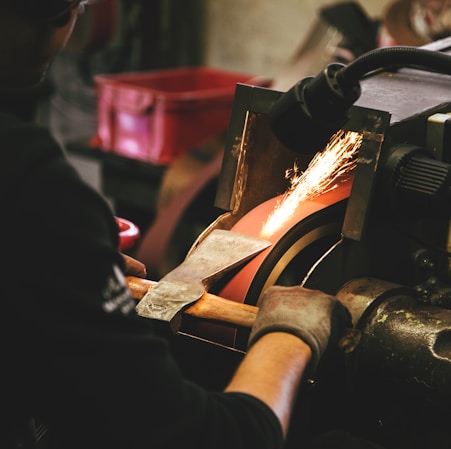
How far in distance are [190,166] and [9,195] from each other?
2.50m

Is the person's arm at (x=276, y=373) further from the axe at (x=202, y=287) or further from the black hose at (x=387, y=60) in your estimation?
the black hose at (x=387, y=60)

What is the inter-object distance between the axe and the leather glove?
0.19 ft

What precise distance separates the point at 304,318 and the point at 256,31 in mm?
3714

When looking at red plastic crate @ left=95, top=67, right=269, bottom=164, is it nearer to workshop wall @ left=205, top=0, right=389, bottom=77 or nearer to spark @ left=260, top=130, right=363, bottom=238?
workshop wall @ left=205, top=0, right=389, bottom=77

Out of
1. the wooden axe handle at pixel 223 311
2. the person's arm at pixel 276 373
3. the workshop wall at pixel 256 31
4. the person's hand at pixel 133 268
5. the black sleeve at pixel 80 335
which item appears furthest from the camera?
the workshop wall at pixel 256 31

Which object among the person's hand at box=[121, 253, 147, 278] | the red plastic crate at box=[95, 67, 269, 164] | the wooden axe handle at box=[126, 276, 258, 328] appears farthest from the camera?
the red plastic crate at box=[95, 67, 269, 164]

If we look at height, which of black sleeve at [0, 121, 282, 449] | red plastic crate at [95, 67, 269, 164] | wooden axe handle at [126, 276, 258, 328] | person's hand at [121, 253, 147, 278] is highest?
black sleeve at [0, 121, 282, 449]

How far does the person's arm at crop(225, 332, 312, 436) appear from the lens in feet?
3.00

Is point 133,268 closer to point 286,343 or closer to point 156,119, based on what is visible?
point 286,343

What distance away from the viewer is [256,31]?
14.8ft

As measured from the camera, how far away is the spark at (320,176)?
1.30 meters

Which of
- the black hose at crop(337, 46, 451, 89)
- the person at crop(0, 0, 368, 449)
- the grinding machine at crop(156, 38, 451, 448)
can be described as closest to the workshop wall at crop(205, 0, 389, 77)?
the grinding machine at crop(156, 38, 451, 448)

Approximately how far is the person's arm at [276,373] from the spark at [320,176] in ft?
1.11

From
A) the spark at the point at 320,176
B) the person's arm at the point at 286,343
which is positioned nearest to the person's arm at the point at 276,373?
the person's arm at the point at 286,343
